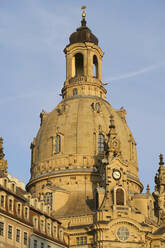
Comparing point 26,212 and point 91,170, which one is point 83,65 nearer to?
point 91,170

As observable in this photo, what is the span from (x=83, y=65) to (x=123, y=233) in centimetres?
4647

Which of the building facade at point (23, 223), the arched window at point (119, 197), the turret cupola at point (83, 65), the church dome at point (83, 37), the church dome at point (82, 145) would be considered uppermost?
the church dome at point (83, 37)

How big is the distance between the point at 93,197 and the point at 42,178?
39.2ft

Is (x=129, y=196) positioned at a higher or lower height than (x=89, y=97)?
lower

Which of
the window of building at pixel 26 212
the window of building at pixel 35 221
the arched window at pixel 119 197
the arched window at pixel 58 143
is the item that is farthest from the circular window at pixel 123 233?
the window of building at pixel 26 212

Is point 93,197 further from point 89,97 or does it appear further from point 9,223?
point 9,223

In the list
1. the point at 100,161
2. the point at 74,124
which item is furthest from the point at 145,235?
the point at 74,124

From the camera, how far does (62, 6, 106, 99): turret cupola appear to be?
392 feet

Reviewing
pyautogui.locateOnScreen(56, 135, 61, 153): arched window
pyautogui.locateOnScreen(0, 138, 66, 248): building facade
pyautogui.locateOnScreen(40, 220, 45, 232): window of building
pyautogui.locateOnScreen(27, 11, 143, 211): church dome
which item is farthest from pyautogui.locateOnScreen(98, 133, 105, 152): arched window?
pyautogui.locateOnScreen(40, 220, 45, 232): window of building

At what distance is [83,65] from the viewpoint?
124375 millimetres

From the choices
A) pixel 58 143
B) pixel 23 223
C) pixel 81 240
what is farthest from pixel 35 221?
pixel 58 143

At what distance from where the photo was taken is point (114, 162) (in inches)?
3875

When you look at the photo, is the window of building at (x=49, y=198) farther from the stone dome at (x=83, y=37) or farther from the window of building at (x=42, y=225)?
the stone dome at (x=83, y=37)

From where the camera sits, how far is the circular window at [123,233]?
90.6 meters
